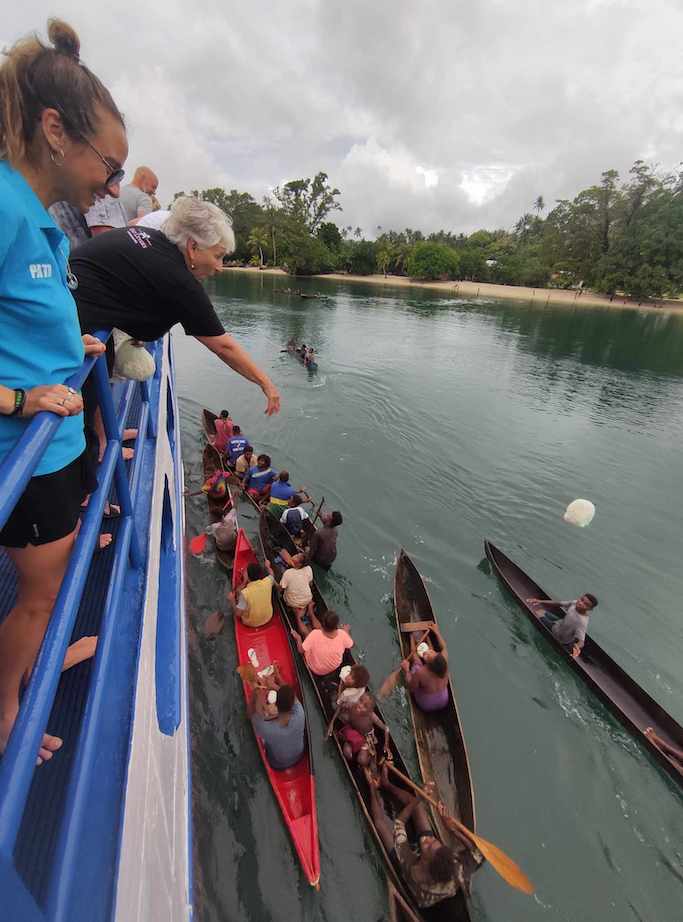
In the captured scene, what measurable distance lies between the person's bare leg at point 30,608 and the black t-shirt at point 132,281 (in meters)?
1.41

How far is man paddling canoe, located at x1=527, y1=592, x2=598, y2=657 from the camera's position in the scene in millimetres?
7629

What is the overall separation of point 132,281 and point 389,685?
6.54 m

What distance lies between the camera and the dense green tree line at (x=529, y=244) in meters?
62.7

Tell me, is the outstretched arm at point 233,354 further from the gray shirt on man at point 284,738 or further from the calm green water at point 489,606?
the calm green water at point 489,606

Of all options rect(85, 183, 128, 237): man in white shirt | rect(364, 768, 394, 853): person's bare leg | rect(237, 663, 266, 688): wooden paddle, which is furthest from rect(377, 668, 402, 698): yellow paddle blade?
rect(85, 183, 128, 237): man in white shirt

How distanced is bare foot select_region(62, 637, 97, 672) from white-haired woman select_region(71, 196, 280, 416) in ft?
5.69

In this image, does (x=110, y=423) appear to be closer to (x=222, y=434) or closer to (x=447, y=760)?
(x=447, y=760)

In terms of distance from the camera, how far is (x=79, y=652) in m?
2.25

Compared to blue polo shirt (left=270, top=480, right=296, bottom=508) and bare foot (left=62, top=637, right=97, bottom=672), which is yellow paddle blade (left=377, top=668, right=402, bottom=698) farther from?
bare foot (left=62, top=637, right=97, bottom=672)

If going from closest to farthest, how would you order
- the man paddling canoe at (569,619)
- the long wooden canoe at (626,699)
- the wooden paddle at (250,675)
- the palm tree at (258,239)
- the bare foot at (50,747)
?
1. the bare foot at (50,747)
2. the wooden paddle at (250,675)
3. the long wooden canoe at (626,699)
4. the man paddling canoe at (569,619)
5. the palm tree at (258,239)

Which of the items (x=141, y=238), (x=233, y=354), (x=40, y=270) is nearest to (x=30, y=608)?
(x=40, y=270)

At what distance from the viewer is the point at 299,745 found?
5.38 m

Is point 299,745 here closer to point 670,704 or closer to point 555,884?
point 555,884

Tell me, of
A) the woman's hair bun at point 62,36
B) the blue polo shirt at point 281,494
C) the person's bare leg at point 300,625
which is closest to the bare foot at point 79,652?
the woman's hair bun at point 62,36
